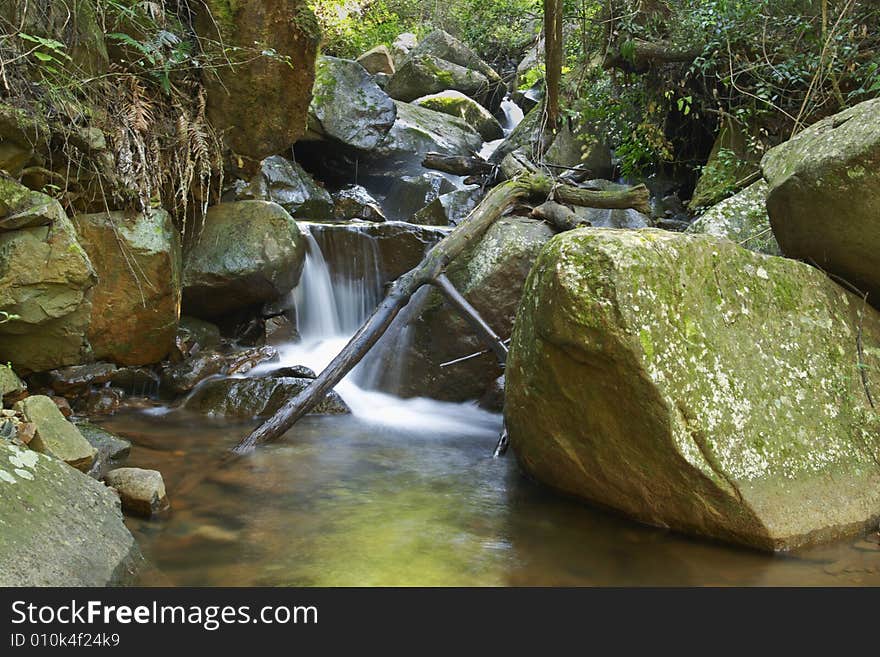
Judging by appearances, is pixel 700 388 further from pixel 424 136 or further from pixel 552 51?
pixel 424 136

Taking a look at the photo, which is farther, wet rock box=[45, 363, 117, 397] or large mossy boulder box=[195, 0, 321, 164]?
large mossy boulder box=[195, 0, 321, 164]

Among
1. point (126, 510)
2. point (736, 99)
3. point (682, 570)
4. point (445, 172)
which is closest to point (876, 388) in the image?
point (682, 570)

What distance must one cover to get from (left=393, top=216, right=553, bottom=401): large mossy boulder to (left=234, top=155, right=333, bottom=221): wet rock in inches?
148

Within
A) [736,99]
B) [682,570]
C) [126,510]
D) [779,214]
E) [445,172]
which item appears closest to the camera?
[682,570]

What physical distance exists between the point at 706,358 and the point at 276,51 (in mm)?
4237

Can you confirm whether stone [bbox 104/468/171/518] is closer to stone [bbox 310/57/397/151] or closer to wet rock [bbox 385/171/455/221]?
wet rock [bbox 385/171/455/221]

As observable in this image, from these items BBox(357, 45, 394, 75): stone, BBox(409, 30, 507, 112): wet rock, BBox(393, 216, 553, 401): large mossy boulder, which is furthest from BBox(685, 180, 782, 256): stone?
BBox(357, 45, 394, 75): stone

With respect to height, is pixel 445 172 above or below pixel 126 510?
above

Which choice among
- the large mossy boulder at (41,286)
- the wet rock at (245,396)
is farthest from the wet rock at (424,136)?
the large mossy boulder at (41,286)

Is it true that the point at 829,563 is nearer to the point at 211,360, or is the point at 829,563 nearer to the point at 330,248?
the point at 211,360

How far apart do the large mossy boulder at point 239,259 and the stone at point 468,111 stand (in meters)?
8.16

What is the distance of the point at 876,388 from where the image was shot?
11.9 ft

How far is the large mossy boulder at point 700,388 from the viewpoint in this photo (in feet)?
10.0

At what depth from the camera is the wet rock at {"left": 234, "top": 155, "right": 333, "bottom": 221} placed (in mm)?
9398
